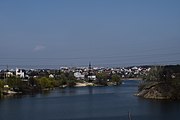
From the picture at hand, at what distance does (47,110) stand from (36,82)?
81.9ft

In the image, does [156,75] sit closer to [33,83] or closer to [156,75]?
[156,75]

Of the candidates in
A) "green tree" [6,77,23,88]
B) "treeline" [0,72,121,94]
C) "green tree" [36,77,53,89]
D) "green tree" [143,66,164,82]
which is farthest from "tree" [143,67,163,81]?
"green tree" [6,77,23,88]

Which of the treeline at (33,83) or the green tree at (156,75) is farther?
the treeline at (33,83)

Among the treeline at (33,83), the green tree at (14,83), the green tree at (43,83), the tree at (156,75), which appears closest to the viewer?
the tree at (156,75)

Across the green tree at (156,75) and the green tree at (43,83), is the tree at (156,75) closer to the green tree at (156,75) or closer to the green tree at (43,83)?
the green tree at (156,75)

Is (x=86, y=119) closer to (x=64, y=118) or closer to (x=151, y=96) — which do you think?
(x=64, y=118)

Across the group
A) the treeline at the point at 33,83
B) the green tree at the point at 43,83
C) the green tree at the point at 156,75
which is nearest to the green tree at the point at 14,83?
the treeline at the point at 33,83

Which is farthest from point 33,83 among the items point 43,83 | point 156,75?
point 156,75

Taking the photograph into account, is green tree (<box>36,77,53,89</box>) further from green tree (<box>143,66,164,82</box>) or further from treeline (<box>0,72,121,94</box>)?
green tree (<box>143,66,164,82</box>)

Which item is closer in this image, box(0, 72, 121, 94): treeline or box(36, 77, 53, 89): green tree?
box(0, 72, 121, 94): treeline

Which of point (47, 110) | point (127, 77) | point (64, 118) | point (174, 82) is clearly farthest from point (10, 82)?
point (127, 77)

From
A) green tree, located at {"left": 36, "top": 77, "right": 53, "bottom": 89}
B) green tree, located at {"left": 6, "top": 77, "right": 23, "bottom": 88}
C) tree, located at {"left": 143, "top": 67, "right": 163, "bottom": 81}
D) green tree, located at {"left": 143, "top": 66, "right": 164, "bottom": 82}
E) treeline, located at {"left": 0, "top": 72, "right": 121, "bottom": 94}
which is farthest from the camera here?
green tree, located at {"left": 36, "top": 77, "right": 53, "bottom": 89}

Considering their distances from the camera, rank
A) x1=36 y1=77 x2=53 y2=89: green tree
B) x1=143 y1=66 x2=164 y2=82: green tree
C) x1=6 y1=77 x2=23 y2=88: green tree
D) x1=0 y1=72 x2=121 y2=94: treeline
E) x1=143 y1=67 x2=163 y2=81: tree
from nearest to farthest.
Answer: x1=143 y1=66 x2=164 y2=82: green tree < x1=143 y1=67 x2=163 y2=81: tree < x1=6 y1=77 x2=23 y2=88: green tree < x1=0 y1=72 x2=121 y2=94: treeline < x1=36 y1=77 x2=53 y2=89: green tree

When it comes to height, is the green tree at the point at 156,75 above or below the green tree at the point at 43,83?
above
